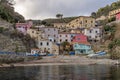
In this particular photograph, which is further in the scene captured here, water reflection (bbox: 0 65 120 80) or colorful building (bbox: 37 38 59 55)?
colorful building (bbox: 37 38 59 55)

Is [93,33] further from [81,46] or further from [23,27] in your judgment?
[23,27]

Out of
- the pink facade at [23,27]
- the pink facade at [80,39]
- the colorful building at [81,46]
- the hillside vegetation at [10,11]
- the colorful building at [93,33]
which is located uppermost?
the hillside vegetation at [10,11]

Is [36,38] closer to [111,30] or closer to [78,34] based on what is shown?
[78,34]

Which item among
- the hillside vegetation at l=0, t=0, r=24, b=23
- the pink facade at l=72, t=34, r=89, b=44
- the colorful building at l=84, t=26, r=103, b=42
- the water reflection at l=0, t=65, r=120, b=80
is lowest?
the water reflection at l=0, t=65, r=120, b=80

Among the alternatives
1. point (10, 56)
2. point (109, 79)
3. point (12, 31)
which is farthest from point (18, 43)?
point (109, 79)

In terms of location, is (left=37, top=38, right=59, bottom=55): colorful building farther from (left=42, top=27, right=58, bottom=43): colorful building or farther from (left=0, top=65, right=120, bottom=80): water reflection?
(left=0, top=65, right=120, bottom=80): water reflection

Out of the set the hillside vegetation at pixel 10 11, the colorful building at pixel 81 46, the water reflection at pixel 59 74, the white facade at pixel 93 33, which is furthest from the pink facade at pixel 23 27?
the water reflection at pixel 59 74

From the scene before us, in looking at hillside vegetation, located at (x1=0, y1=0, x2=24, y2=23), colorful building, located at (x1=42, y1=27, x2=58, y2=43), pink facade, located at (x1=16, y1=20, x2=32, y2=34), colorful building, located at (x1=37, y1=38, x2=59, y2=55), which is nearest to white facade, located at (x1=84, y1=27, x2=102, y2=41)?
colorful building, located at (x1=42, y1=27, x2=58, y2=43)

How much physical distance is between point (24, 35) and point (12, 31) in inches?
256

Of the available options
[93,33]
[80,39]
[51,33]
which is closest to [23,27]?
[51,33]

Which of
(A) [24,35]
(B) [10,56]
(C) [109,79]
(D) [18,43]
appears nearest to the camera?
(C) [109,79]

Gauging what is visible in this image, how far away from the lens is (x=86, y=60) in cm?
8894

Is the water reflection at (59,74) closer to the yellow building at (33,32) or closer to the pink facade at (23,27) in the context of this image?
the yellow building at (33,32)

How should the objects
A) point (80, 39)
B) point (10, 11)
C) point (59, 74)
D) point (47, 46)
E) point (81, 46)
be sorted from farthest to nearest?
point (10, 11) < point (80, 39) < point (81, 46) < point (47, 46) < point (59, 74)
